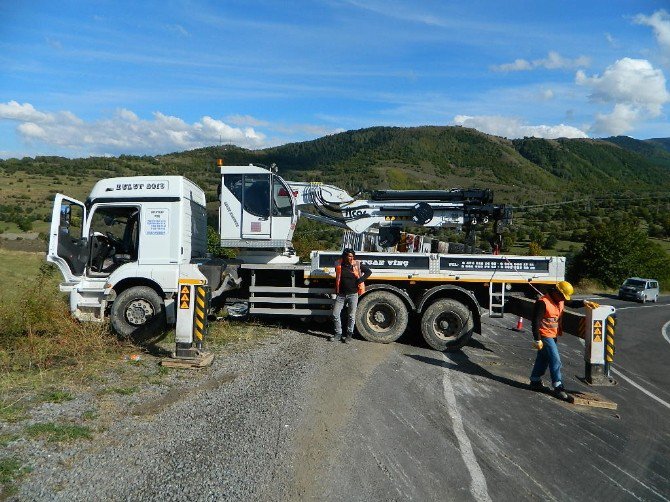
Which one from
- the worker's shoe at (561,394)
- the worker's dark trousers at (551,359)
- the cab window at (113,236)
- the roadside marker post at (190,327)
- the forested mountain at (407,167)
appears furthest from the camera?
the forested mountain at (407,167)

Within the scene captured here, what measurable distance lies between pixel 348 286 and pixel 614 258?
4904 cm

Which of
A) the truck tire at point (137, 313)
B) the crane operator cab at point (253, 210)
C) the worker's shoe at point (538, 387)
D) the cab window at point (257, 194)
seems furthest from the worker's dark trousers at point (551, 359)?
the truck tire at point (137, 313)

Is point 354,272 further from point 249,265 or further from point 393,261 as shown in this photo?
point 249,265

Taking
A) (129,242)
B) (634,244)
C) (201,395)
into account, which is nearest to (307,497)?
(201,395)

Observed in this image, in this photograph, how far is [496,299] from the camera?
34.0ft

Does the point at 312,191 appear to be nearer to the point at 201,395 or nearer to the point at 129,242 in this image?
the point at 129,242

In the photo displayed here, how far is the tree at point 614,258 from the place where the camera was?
50719mm

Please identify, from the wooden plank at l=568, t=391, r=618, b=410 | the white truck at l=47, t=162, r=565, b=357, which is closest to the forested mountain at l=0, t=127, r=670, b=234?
the white truck at l=47, t=162, r=565, b=357

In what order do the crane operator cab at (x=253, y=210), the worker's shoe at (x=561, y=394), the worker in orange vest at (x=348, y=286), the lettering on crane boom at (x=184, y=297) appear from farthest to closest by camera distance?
the crane operator cab at (x=253, y=210), the worker in orange vest at (x=348, y=286), the lettering on crane boom at (x=184, y=297), the worker's shoe at (x=561, y=394)

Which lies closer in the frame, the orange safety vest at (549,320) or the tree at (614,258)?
the orange safety vest at (549,320)

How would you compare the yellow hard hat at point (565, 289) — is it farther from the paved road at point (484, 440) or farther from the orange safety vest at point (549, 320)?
the paved road at point (484, 440)

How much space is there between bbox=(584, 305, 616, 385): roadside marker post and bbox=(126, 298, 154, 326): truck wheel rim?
24.7ft

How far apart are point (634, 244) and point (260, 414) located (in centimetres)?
5501

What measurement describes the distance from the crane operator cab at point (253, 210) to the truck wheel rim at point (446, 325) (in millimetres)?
3447
